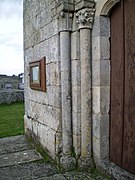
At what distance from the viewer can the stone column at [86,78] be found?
119 inches

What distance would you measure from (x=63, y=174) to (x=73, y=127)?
677 mm

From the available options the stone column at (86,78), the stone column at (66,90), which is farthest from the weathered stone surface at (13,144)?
the stone column at (86,78)

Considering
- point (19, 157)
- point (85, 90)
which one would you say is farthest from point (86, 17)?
point (19, 157)

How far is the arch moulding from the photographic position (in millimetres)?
2798

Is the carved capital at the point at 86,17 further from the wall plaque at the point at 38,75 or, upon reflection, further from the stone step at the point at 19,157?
the stone step at the point at 19,157

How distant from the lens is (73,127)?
3.34 m

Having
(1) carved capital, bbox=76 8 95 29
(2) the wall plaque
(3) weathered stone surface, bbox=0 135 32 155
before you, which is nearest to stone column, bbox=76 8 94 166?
(1) carved capital, bbox=76 8 95 29

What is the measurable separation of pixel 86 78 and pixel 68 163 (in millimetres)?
1264

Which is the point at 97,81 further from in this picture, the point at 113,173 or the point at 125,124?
the point at 113,173

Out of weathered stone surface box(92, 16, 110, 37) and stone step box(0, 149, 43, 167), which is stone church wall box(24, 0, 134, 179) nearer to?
→ weathered stone surface box(92, 16, 110, 37)

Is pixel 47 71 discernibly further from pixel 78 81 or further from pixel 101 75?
pixel 101 75

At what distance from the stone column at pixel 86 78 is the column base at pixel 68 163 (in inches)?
6.8

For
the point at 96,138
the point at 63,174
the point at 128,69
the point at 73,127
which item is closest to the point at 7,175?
the point at 63,174

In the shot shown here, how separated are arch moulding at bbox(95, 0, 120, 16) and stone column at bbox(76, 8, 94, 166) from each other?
0.30ft
